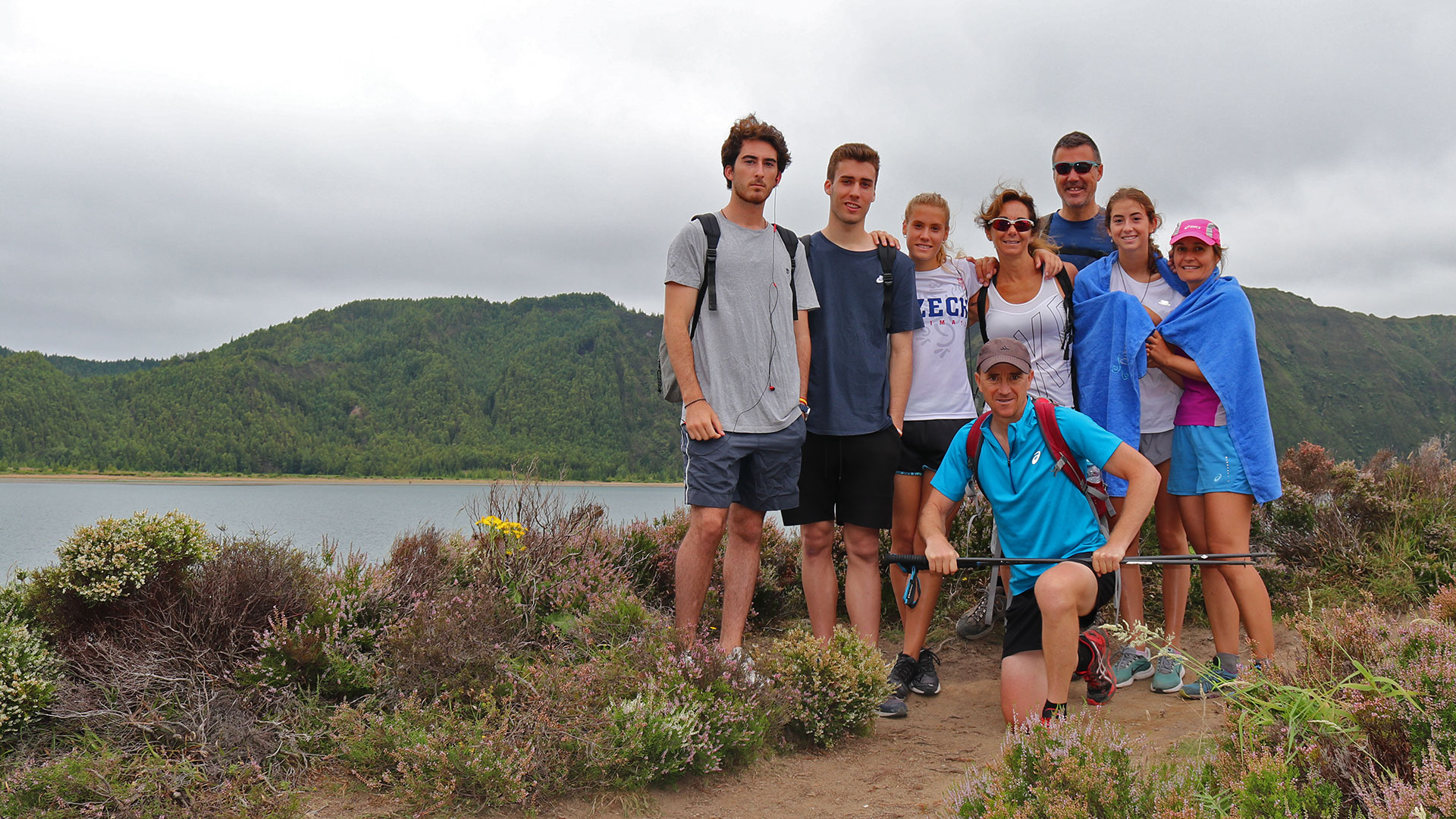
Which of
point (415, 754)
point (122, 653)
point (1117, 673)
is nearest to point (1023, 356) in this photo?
point (1117, 673)

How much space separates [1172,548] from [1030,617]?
4.78 ft

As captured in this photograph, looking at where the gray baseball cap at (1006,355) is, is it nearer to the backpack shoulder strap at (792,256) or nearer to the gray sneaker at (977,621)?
the backpack shoulder strap at (792,256)

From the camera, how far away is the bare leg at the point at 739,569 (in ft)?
13.8

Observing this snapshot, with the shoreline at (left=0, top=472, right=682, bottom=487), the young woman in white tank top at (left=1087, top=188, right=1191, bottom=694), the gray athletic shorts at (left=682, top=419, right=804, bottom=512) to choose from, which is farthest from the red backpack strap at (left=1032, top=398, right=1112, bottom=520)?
the shoreline at (left=0, top=472, right=682, bottom=487)

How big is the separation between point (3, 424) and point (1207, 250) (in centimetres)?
4230

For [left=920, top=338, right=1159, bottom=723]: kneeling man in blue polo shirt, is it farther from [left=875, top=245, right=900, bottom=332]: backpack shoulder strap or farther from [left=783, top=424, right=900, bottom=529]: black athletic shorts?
[left=875, top=245, right=900, bottom=332]: backpack shoulder strap

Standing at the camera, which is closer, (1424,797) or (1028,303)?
(1424,797)

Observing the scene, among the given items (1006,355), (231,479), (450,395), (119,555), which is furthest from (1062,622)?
(450,395)

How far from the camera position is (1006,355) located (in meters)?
3.67

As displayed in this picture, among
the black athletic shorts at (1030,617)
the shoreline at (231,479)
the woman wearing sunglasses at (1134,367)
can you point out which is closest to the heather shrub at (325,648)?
the black athletic shorts at (1030,617)

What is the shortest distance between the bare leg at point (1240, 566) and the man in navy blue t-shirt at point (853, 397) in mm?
1586

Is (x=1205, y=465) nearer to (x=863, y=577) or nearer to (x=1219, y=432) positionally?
(x=1219, y=432)

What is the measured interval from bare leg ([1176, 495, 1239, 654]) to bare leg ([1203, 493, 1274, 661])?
9cm

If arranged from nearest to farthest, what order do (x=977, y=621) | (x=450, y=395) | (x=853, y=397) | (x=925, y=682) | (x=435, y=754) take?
(x=435, y=754) < (x=853, y=397) < (x=925, y=682) < (x=977, y=621) < (x=450, y=395)
